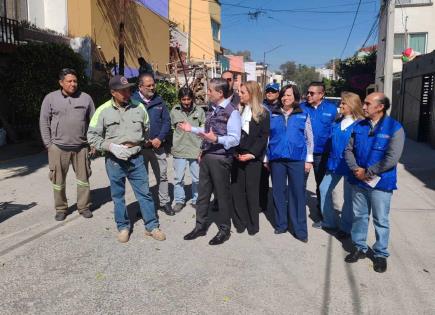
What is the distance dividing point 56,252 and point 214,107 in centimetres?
233

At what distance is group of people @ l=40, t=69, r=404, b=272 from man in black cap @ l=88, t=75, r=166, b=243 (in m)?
0.01

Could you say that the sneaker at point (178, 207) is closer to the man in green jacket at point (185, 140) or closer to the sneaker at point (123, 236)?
the man in green jacket at point (185, 140)

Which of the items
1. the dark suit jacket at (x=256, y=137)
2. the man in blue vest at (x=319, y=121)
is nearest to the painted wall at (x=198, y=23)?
the man in blue vest at (x=319, y=121)

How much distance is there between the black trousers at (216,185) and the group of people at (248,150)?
0.01 metres

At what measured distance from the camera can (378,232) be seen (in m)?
4.17

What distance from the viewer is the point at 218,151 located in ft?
15.4

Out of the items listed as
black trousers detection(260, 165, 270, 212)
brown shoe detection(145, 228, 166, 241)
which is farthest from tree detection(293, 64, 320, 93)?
brown shoe detection(145, 228, 166, 241)

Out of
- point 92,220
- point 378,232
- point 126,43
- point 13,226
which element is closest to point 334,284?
point 378,232

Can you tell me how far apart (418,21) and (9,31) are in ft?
71.5

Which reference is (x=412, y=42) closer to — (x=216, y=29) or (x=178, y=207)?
(x=216, y=29)

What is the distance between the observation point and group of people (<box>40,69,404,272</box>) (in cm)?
414

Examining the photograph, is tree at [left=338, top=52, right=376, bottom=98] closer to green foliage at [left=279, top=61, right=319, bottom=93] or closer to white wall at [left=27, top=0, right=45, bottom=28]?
white wall at [left=27, top=0, right=45, bottom=28]

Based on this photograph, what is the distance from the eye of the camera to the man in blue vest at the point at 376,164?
3.91 m

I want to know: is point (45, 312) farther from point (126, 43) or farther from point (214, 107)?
point (126, 43)
